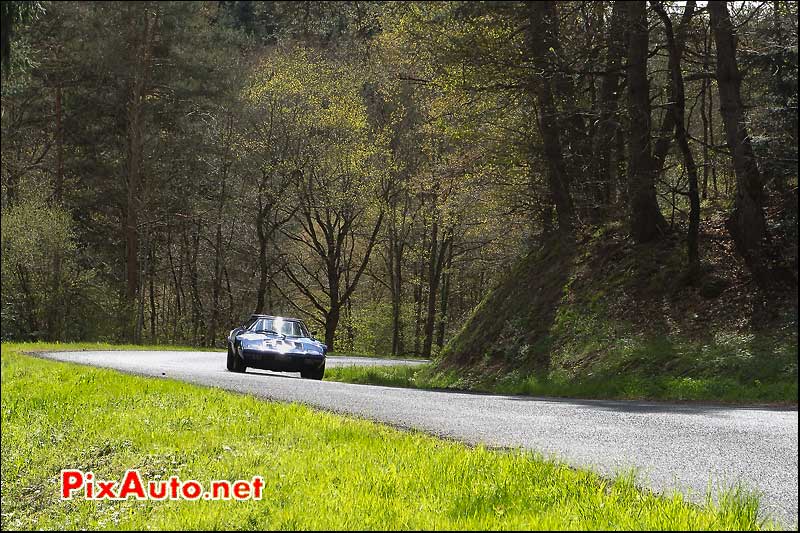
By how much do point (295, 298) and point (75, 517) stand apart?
4015 centimetres

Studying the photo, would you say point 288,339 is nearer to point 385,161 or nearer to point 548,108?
point 548,108

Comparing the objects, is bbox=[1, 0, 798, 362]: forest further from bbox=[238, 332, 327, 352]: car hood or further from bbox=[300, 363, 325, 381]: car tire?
bbox=[238, 332, 327, 352]: car hood

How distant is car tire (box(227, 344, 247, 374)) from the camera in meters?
19.3

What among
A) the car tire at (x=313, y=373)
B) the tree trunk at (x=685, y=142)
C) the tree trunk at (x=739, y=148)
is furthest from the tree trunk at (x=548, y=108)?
the car tire at (x=313, y=373)

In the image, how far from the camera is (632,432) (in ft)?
26.9

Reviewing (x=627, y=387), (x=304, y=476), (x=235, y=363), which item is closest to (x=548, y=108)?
(x=627, y=387)

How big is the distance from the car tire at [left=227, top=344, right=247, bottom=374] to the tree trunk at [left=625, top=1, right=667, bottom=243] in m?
10.2

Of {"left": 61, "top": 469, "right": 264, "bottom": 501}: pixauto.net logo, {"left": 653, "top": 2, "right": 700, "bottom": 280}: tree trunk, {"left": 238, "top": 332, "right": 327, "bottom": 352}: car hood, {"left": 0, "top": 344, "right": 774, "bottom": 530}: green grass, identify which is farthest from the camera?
{"left": 238, "top": 332, "right": 327, "bottom": 352}: car hood

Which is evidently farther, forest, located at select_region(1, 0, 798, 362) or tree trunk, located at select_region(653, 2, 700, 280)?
tree trunk, located at select_region(653, 2, 700, 280)

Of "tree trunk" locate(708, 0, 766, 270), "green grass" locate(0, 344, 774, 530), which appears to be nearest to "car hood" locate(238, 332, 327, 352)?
"green grass" locate(0, 344, 774, 530)

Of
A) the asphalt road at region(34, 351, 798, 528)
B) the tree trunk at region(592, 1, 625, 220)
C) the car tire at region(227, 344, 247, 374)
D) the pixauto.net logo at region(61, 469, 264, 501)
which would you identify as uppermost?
the tree trunk at region(592, 1, 625, 220)

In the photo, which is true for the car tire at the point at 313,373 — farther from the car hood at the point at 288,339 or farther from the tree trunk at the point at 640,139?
the tree trunk at the point at 640,139

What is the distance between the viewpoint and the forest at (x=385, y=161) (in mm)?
13938

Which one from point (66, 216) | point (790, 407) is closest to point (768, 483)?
point (790, 407)
